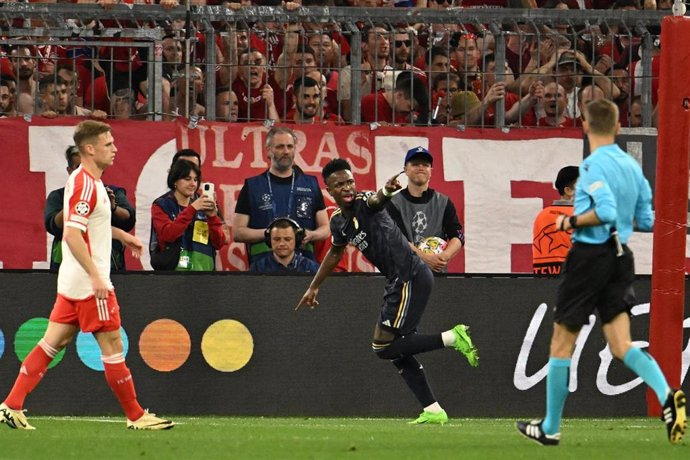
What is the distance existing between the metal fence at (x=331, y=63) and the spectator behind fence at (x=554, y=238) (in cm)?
129

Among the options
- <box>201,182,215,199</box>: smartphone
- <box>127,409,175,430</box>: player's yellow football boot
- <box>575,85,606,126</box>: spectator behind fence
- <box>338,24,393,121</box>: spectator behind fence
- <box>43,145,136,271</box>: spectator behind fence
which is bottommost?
<box>127,409,175,430</box>: player's yellow football boot

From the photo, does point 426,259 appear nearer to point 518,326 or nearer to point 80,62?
point 518,326

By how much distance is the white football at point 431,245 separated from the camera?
13.9 m

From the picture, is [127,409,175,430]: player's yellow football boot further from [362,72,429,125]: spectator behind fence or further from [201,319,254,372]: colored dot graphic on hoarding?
[362,72,429,125]: spectator behind fence

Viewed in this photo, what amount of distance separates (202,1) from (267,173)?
223 centimetres

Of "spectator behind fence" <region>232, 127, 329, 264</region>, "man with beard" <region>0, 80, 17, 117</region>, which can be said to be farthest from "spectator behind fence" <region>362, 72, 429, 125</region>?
"man with beard" <region>0, 80, 17, 117</region>

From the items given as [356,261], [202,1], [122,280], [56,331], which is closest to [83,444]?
[56,331]

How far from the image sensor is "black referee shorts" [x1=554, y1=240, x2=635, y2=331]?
8.95 m

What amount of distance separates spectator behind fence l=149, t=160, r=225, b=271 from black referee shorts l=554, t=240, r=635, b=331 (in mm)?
5262

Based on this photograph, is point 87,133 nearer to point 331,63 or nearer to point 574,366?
point 331,63

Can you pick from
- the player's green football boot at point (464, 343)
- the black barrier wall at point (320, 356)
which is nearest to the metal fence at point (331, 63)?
the black barrier wall at point (320, 356)

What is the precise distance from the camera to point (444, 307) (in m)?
13.6

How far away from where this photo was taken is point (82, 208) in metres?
10.2

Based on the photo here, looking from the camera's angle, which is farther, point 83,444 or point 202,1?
point 202,1
